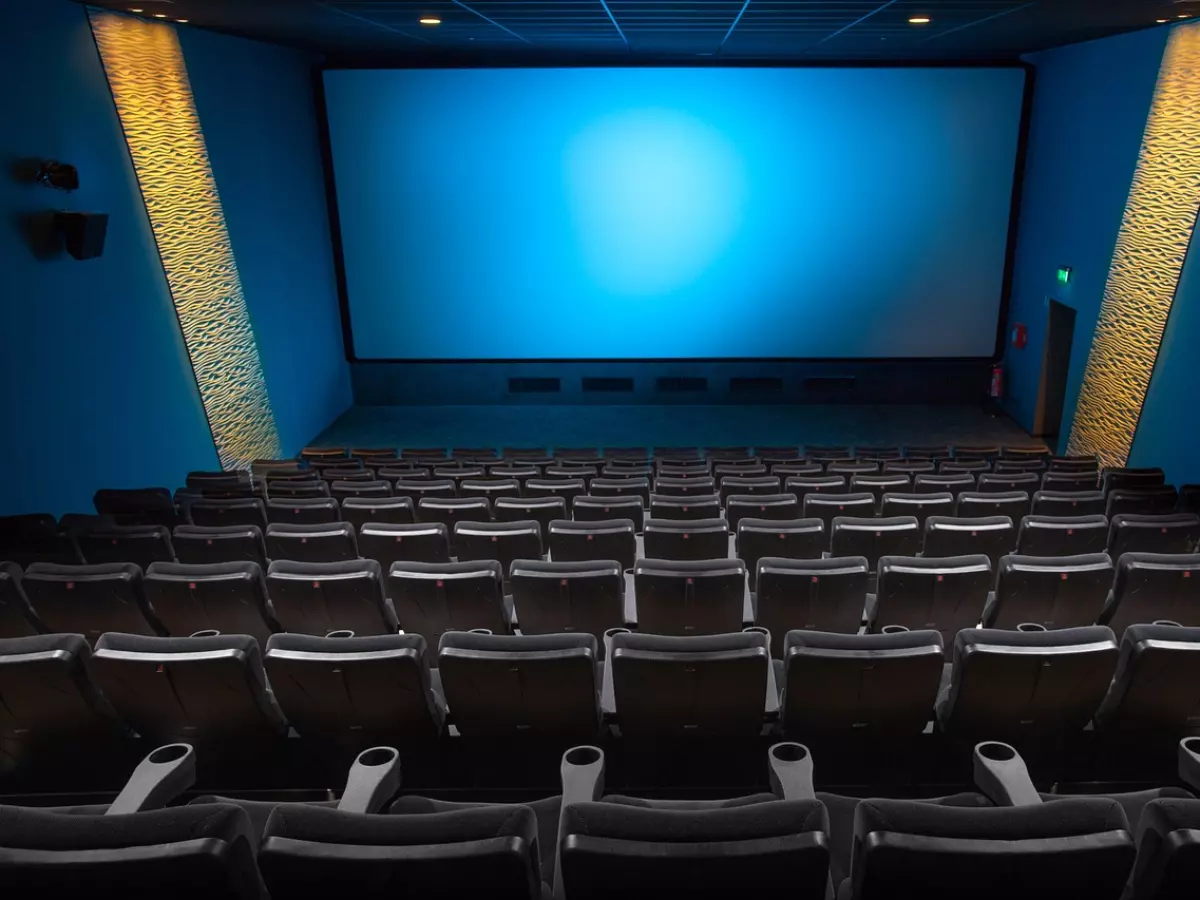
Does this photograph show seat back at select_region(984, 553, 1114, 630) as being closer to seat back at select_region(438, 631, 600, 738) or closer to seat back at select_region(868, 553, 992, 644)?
seat back at select_region(868, 553, 992, 644)

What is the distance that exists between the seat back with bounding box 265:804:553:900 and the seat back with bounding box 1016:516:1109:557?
408cm

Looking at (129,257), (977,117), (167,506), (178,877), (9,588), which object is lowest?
(167,506)

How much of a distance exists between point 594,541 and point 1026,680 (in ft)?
8.41

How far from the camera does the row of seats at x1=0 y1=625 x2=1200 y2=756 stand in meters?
2.79

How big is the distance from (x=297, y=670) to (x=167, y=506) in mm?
4378

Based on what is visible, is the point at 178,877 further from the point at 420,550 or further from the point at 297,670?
the point at 420,550

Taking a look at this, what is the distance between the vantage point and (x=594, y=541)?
498cm

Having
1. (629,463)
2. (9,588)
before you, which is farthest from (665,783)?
(629,463)

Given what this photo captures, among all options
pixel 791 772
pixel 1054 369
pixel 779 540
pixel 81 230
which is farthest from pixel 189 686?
pixel 1054 369

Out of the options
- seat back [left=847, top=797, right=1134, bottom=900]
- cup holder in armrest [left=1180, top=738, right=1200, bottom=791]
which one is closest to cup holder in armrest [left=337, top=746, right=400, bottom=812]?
seat back [left=847, top=797, right=1134, bottom=900]

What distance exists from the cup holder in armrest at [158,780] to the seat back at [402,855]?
0.76 metres

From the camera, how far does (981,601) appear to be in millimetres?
3949

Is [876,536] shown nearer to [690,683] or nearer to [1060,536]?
[1060,536]

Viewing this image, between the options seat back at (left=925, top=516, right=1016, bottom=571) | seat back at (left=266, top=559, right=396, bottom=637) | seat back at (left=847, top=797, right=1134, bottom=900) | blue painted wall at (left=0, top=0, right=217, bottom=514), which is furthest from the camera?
blue painted wall at (left=0, top=0, right=217, bottom=514)
